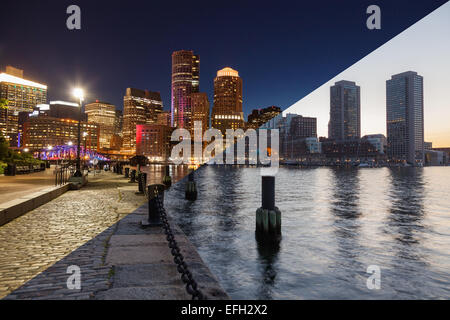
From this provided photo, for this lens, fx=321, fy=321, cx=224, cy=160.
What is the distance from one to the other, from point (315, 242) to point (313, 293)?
6237 mm

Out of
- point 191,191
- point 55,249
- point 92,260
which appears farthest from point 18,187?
point 92,260

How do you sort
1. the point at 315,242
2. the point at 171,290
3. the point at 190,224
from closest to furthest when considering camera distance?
the point at 171,290 → the point at 315,242 → the point at 190,224

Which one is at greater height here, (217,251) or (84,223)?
(84,223)

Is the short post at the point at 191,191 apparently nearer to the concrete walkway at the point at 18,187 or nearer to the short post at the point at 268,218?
the concrete walkway at the point at 18,187

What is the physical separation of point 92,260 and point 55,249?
1.48 meters

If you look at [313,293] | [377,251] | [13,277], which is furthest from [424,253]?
[13,277]

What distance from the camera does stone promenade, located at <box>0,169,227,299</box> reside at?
5.31 metres

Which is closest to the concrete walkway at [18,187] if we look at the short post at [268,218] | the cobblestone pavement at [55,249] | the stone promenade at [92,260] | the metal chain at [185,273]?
the cobblestone pavement at [55,249]

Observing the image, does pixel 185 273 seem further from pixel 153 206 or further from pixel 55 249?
pixel 153 206

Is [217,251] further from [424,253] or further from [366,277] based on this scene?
[424,253]

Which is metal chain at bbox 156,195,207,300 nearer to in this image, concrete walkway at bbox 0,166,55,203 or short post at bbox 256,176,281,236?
short post at bbox 256,176,281,236

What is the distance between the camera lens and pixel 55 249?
25.5 feet
